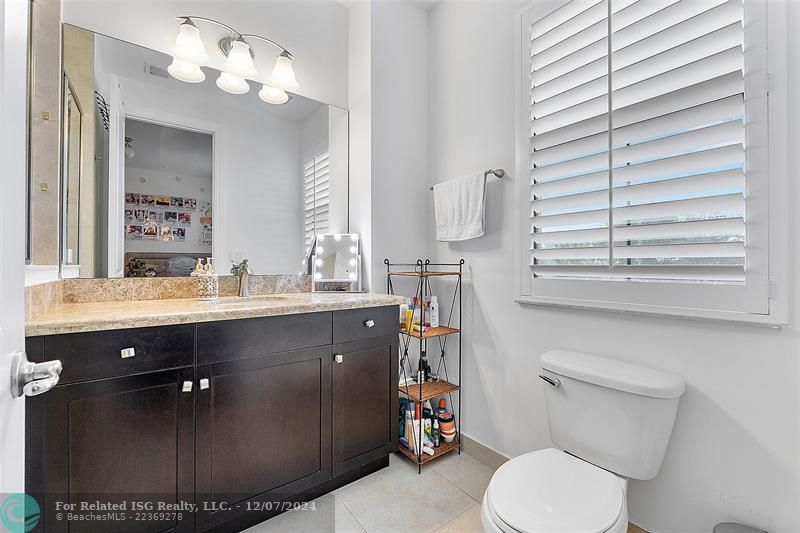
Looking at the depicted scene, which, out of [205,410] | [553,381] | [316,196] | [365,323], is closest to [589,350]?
[553,381]

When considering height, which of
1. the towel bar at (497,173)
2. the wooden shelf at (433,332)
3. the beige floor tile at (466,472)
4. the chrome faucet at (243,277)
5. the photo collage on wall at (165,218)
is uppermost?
the towel bar at (497,173)

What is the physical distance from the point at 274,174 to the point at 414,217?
86 cm

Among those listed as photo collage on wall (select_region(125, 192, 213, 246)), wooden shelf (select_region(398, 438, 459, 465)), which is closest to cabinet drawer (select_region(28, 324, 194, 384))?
photo collage on wall (select_region(125, 192, 213, 246))

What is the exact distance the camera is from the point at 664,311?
1354 mm

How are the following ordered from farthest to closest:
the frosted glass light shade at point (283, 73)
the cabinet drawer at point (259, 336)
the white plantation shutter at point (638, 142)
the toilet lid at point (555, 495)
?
the frosted glass light shade at point (283, 73) < the cabinet drawer at point (259, 336) < the white plantation shutter at point (638, 142) < the toilet lid at point (555, 495)

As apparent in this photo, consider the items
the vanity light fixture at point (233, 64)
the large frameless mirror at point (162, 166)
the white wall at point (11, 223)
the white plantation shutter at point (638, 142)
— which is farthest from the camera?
the vanity light fixture at point (233, 64)

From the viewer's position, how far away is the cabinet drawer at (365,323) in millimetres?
1743

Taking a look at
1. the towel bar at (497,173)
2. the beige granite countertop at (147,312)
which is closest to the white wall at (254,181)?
the beige granite countertop at (147,312)

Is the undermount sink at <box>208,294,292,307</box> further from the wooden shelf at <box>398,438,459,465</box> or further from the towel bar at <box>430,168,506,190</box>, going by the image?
the towel bar at <box>430,168,506,190</box>

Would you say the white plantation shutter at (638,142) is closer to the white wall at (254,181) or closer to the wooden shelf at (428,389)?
the wooden shelf at (428,389)

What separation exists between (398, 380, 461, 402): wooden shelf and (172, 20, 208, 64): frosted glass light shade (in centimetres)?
199

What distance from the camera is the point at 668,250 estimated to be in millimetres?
1348

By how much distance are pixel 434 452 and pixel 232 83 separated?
2242mm

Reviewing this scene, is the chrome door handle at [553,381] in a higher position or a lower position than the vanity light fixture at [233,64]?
lower
